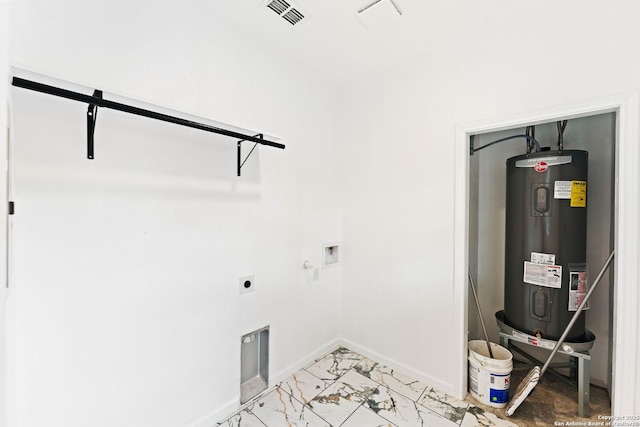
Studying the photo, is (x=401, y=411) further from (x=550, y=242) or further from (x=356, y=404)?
(x=550, y=242)

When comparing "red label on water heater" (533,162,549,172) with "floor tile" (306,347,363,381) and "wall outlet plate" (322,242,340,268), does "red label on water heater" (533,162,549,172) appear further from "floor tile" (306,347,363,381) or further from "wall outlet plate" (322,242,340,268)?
"floor tile" (306,347,363,381)

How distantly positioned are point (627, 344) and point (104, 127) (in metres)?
2.74

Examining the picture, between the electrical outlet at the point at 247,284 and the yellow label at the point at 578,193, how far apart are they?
215 centimetres

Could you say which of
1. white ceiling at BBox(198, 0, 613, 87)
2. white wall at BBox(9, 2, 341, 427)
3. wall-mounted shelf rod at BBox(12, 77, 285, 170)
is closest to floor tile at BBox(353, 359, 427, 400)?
white wall at BBox(9, 2, 341, 427)

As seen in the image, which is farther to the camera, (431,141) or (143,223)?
(431,141)

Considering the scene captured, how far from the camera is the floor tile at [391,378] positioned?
1947 millimetres

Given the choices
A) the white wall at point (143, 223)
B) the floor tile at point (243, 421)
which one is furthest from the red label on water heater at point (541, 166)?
the floor tile at point (243, 421)

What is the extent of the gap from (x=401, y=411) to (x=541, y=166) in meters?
1.86

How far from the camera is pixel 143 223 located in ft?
4.41

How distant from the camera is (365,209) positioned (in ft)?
7.83

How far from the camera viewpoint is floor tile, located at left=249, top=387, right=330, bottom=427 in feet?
5.41

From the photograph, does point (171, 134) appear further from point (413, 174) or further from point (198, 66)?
point (413, 174)

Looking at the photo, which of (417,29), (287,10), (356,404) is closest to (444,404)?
(356,404)

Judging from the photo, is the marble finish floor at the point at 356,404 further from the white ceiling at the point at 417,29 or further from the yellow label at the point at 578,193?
the white ceiling at the point at 417,29
